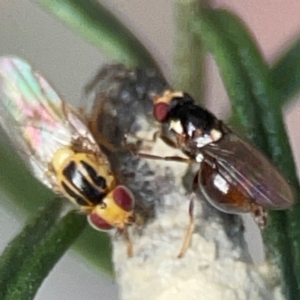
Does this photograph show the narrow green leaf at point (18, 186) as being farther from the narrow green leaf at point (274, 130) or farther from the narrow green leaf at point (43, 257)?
the narrow green leaf at point (274, 130)

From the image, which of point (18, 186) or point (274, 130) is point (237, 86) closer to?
point (274, 130)

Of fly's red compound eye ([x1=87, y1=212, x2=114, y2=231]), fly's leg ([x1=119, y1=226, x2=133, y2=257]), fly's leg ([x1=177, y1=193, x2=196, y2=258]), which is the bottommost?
fly's leg ([x1=177, y1=193, x2=196, y2=258])

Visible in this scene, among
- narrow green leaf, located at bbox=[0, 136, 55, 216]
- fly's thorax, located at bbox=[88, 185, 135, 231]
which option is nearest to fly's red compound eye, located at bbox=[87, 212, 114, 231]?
fly's thorax, located at bbox=[88, 185, 135, 231]

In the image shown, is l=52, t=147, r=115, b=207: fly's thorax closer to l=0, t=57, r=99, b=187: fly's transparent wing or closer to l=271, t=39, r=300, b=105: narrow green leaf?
l=0, t=57, r=99, b=187: fly's transparent wing

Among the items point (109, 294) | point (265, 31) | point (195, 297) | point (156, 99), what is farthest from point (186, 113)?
point (265, 31)

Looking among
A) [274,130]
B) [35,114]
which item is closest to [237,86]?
[274,130]

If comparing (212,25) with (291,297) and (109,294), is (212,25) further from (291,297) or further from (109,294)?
(109,294)
